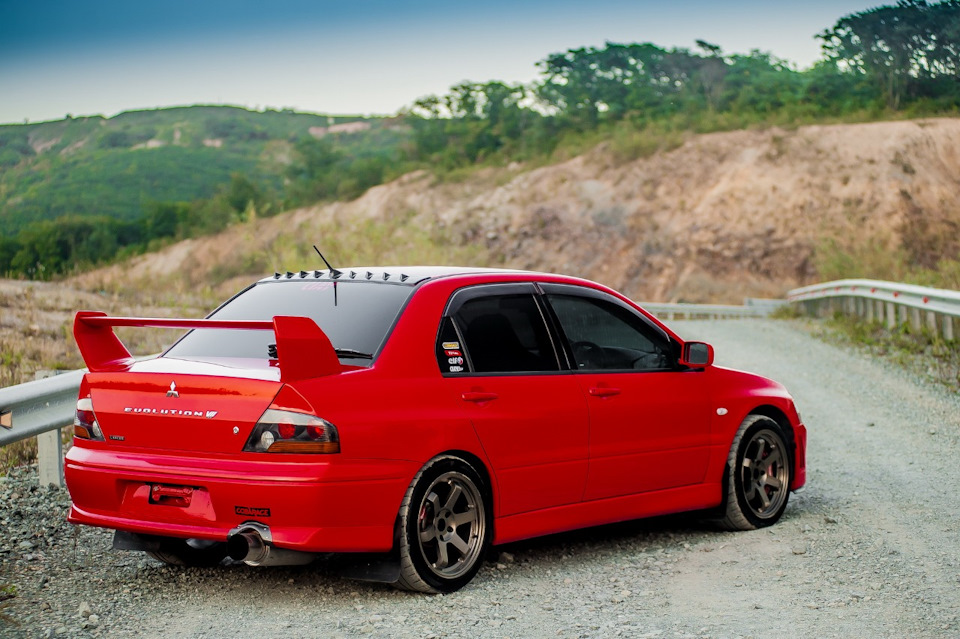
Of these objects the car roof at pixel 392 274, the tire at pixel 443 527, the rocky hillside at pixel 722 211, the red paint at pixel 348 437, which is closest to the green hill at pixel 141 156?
the rocky hillside at pixel 722 211

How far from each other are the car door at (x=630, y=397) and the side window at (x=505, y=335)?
18 cm

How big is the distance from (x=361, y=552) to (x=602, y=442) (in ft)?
5.49

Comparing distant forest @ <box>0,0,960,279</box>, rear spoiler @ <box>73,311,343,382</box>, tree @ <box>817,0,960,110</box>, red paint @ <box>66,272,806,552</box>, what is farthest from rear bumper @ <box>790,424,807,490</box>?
tree @ <box>817,0,960,110</box>

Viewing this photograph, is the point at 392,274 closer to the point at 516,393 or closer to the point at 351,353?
the point at 351,353

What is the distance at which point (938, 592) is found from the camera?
591 centimetres

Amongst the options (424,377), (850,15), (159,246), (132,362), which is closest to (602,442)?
(424,377)

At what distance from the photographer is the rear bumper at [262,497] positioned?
5430 mm

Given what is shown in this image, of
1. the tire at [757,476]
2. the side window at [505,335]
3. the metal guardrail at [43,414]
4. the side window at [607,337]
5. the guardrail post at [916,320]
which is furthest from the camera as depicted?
the guardrail post at [916,320]

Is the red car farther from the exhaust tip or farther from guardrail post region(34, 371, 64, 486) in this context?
guardrail post region(34, 371, 64, 486)

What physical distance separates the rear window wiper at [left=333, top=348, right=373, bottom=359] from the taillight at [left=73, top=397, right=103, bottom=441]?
1.19 m

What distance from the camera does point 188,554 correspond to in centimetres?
658

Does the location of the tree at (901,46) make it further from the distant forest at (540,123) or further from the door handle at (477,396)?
the door handle at (477,396)

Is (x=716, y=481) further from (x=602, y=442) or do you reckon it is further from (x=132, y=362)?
(x=132, y=362)

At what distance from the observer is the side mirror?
731 centimetres
